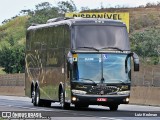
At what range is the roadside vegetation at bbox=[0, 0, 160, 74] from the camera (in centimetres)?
A: 7662

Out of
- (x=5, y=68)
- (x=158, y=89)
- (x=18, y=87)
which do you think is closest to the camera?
(x=158, y=89)

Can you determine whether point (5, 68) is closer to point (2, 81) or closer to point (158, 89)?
point (2, 81)

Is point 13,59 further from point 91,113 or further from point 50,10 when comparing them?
point 91,113

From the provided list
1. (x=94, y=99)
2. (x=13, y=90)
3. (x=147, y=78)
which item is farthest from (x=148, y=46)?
(x=94, y=99)

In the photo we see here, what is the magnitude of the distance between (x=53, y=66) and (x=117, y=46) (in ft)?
13.3

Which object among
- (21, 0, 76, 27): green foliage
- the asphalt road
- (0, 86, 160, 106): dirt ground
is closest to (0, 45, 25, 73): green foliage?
(21, 0, 76, 27): green foliage

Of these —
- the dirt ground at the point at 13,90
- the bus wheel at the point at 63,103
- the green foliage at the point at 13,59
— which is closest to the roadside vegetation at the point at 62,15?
the green foliage at the point at 13,59

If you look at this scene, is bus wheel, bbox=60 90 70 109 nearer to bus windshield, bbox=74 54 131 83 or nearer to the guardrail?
bus windshield, bbox=74 54 131 83

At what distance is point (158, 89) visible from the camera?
122ft

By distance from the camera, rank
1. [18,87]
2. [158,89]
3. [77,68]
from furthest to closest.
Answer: [18,87], [158,89], [77,68]

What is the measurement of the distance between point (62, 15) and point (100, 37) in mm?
84939

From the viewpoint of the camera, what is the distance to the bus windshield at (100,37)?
3091 centimetres

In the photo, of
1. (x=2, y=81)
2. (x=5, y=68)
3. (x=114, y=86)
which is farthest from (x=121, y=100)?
(x=5, y=68)

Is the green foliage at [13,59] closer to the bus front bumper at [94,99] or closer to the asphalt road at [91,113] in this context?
the asphalt road at [91,113]
